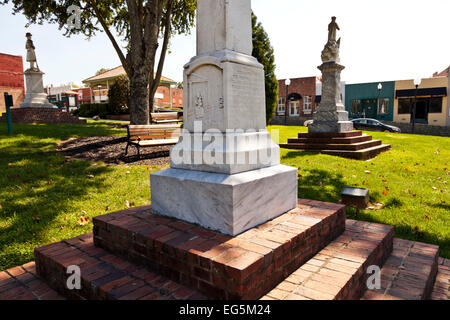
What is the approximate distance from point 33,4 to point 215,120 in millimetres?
13611

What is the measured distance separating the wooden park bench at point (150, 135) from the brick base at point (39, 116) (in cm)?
931

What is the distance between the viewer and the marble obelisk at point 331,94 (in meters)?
10.7

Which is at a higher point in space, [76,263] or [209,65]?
[209,65]

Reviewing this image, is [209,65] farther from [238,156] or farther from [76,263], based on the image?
[76,263]

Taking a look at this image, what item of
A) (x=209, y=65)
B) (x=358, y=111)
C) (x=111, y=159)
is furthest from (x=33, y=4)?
(x=358, y=111)

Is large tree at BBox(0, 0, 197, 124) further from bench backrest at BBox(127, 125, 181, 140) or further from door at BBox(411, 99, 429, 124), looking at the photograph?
door at BBox(411, 99, 429, 124)

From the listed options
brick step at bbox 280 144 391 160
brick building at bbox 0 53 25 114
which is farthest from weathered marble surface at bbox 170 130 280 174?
brick building at bbox 0 53 25 114

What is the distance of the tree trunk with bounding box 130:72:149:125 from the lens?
31.9ft

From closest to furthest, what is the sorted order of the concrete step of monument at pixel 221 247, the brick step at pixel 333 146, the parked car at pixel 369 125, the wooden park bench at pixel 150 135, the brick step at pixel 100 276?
the concrete step of monument at pixel 221 247 < the brick step at pixel 100 276 < the wooden park bench at pixel 150 135 < the brick step at pixel 333 146 < the parked car at pixel 369 125

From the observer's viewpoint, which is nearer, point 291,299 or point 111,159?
point 291,299

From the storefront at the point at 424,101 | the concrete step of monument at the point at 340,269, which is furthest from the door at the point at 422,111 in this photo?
the concrete step of monument at the point at 340,269

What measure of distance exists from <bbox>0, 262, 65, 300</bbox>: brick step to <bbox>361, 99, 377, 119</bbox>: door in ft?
117

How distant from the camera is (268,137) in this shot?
3410mm

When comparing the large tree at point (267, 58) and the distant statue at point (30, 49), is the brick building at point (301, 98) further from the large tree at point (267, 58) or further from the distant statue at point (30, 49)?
the distant statue at point (30, 49)
